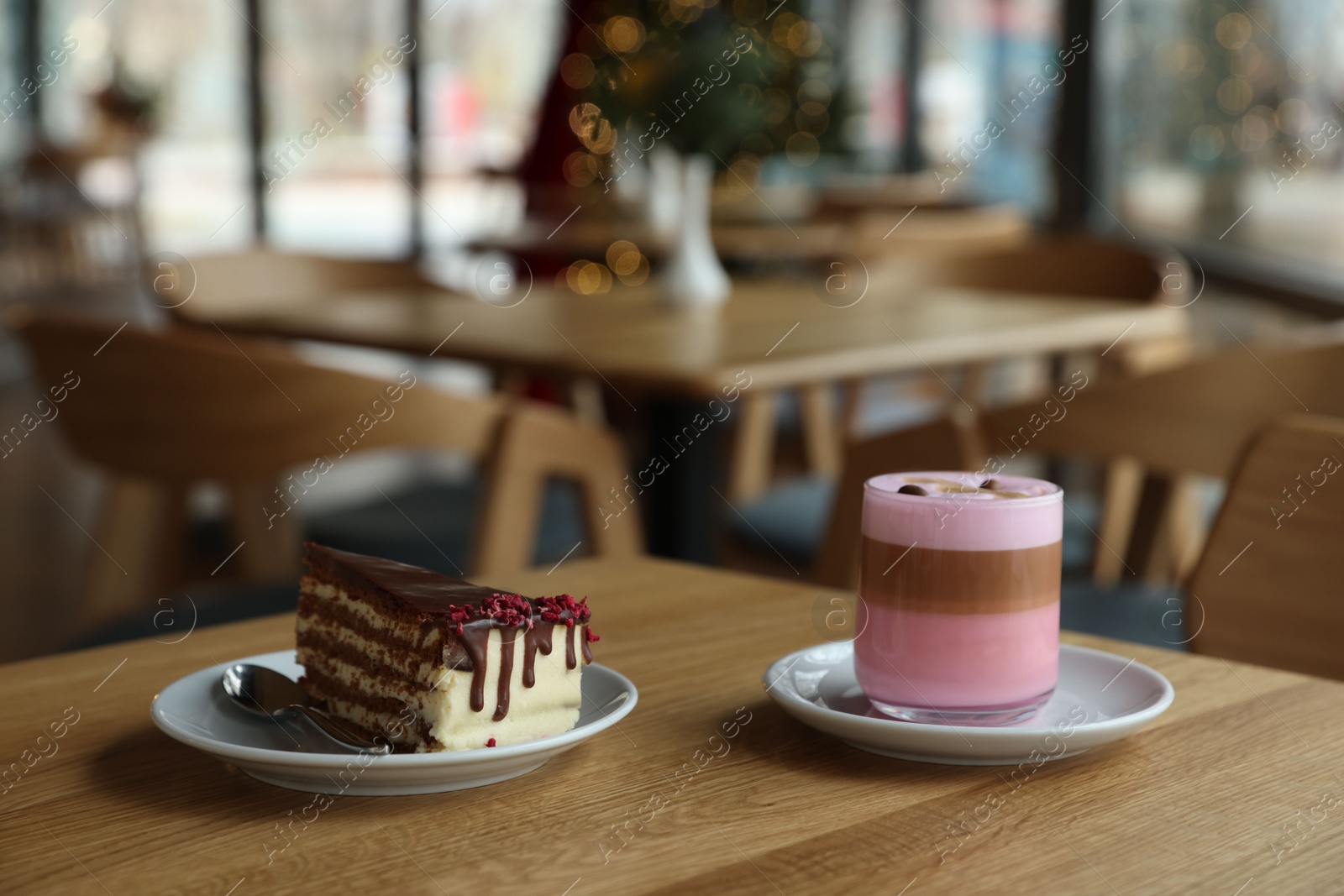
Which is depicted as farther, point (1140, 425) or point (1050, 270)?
point (1050, 270)

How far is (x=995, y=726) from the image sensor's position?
2.29ft

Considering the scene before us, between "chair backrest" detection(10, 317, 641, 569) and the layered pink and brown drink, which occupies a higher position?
the layered pink and brown drink

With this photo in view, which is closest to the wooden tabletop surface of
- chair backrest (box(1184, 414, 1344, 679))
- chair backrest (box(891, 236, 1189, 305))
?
chair backrest (box(891, 236, 1189, 305))

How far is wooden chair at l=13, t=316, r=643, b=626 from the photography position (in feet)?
6.06

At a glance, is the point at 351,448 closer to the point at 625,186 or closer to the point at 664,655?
the point at 664,655

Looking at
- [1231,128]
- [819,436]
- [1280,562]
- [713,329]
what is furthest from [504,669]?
[1231,128]

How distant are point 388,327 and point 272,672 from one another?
177 centimetres

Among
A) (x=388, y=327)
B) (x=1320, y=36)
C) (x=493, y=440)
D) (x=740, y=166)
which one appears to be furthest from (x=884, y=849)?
(x=1320, y=36)

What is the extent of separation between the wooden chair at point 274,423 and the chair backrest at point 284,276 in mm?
1142

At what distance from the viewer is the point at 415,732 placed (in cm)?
64

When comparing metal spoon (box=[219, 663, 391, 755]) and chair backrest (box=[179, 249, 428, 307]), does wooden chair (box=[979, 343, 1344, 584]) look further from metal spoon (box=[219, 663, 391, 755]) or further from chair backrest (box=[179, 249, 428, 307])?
chair backrest (box=[179, 249, 428, 307])

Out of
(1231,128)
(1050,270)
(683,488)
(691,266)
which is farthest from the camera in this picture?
(1231,128)

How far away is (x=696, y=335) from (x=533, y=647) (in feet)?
5.68

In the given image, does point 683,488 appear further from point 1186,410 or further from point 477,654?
point 477,654
